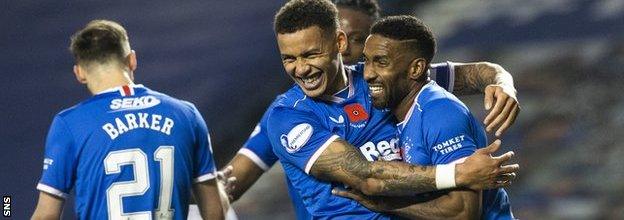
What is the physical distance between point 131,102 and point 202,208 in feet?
1.88

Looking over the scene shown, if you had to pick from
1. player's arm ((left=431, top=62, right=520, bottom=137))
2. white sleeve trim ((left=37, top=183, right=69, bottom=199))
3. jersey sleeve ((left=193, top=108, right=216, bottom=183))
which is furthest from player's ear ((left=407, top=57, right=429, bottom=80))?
white sleeve trim ((left=37, top=183, right=69, bottom=199))

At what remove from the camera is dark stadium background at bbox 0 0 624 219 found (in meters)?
8.52

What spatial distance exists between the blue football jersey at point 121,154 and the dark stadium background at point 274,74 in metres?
4.45

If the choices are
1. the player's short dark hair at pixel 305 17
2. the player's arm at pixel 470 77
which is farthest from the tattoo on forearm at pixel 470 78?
the player's short dark hair at pixel 305 17

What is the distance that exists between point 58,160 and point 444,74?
67.2 inches

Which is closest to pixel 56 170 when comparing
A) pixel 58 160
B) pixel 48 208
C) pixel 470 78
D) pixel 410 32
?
pixel 58 160

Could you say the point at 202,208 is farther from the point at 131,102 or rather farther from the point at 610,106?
the point at 610,106

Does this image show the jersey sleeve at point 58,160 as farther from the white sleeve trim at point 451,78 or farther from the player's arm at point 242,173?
the white sleeve trim at point 451,78

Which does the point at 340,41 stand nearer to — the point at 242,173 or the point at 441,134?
the point at 441,134

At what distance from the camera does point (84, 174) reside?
4.37 metres

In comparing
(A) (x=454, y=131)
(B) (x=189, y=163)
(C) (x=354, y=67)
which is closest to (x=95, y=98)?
(B) (x=189, y=163)

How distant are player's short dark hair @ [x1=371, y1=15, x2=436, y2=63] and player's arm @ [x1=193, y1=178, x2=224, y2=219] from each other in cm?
100

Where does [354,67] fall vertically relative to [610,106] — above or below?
above

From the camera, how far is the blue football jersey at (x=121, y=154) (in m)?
4.34
